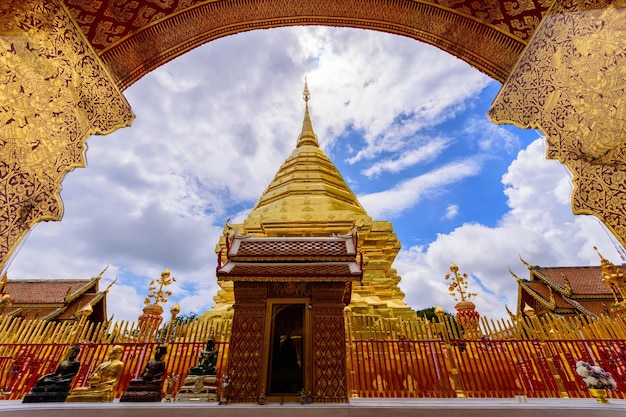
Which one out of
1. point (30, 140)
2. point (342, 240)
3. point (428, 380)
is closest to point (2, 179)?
point (30, 140)

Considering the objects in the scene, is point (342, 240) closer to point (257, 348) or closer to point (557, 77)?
point (257, 348)

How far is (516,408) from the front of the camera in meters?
2.85

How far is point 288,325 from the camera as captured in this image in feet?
13.0

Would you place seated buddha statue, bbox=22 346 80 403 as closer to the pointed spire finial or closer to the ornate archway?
the ornate archway

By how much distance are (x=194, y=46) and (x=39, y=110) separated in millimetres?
2607

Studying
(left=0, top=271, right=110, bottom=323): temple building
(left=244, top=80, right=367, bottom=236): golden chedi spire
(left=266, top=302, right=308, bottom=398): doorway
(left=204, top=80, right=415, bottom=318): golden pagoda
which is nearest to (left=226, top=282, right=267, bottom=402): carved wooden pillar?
(left=266, top=302, right=308, bottom=398): doorway

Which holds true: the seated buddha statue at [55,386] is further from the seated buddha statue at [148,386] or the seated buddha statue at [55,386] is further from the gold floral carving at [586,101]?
the gold floral carving at [586,101]

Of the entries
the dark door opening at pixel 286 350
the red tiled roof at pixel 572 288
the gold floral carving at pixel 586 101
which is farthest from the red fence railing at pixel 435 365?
the red tiled roof at pixel 572 288

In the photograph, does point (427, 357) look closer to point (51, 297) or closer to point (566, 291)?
point (566, 291)

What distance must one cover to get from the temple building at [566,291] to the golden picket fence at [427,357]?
6840 mm

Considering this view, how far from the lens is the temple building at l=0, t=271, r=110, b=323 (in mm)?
11047

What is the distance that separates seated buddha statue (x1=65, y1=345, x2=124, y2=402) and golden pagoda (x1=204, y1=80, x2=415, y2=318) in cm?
283

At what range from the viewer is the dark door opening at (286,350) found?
3.62 m

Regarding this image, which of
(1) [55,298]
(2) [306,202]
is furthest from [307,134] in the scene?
(1) [55,298]
